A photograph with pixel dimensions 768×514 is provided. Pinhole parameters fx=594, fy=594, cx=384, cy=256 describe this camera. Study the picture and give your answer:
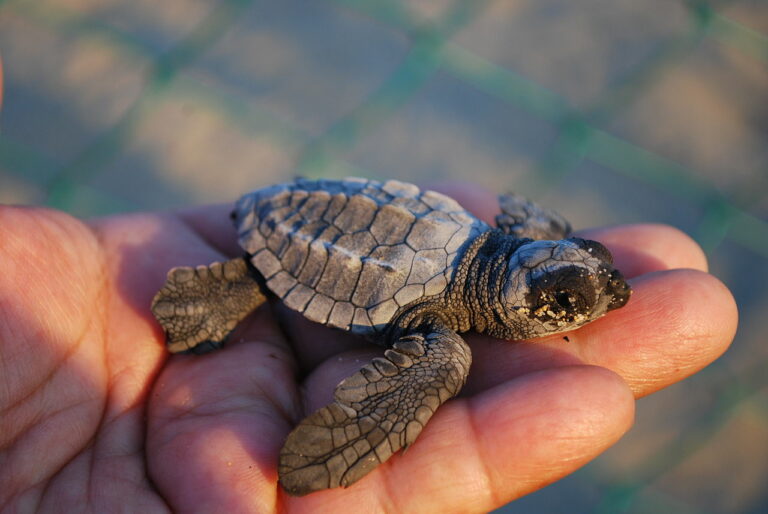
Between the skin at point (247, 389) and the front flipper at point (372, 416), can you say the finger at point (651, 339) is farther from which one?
the front flipper at point (372, 416)

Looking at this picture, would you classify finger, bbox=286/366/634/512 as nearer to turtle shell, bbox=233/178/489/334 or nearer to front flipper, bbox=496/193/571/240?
turtle shell, bbox=233/178/489/334

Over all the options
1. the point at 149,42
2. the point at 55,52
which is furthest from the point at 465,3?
the point at 55,52

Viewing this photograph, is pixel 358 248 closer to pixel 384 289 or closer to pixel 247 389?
pixel 384 289

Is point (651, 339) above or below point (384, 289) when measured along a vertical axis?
above

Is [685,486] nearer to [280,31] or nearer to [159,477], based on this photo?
[159,477]

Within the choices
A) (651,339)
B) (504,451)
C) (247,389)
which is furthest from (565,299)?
(247,389)

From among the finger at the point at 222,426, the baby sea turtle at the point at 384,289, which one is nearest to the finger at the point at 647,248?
the baby sea turtle at the point at 384,289

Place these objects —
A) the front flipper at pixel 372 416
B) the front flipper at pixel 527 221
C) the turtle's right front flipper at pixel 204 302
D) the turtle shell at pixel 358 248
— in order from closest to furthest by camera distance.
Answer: the front flipper at pixel 372 416
the turtle shell at pixel 358 248
the turtle's right front flipper at pixel 204 302
the front flipper at pixel 527 221

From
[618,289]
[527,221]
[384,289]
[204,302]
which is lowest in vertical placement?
[204,302]

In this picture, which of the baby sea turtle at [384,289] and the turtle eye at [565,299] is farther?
the turtle eye at [565,299]
